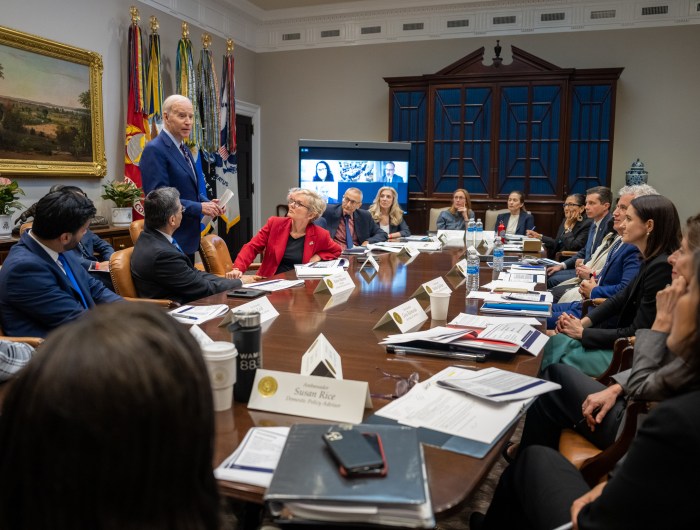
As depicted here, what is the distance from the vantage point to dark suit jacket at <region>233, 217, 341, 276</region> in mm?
4035

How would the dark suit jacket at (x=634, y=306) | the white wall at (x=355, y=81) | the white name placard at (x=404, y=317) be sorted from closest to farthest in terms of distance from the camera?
the white name placard at (x=404, y=317) → the dark suit jacket at (x=634, y=306) → the white wall at (x=355, y=81)

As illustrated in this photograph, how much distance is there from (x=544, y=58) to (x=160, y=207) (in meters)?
5.98

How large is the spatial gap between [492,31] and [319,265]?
5.34 meters

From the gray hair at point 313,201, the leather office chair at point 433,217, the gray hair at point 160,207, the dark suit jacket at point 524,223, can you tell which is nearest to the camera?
the gray hair at point 160,207

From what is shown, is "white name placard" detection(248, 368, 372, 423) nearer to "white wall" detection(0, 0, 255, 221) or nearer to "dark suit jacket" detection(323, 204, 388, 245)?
"dark suit jacket" detection(323, 204, 388, 245)

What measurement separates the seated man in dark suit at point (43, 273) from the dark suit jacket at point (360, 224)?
118 inches

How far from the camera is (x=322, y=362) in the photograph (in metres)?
1.45

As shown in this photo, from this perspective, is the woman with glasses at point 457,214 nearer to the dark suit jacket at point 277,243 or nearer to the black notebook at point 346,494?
the dark suit jacket at point 277,243

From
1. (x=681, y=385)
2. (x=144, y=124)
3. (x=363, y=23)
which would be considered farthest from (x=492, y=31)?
(x=681, y=385)

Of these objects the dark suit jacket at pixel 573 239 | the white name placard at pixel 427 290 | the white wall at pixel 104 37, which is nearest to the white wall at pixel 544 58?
the dark suit jacket at pixel 573 239

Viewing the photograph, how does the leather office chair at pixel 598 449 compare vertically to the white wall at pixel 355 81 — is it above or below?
below

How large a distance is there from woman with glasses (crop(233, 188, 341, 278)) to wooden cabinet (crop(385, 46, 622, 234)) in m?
3.76

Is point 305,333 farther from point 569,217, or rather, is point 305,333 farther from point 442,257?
point 569,217

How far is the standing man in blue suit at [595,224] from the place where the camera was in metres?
4.74
